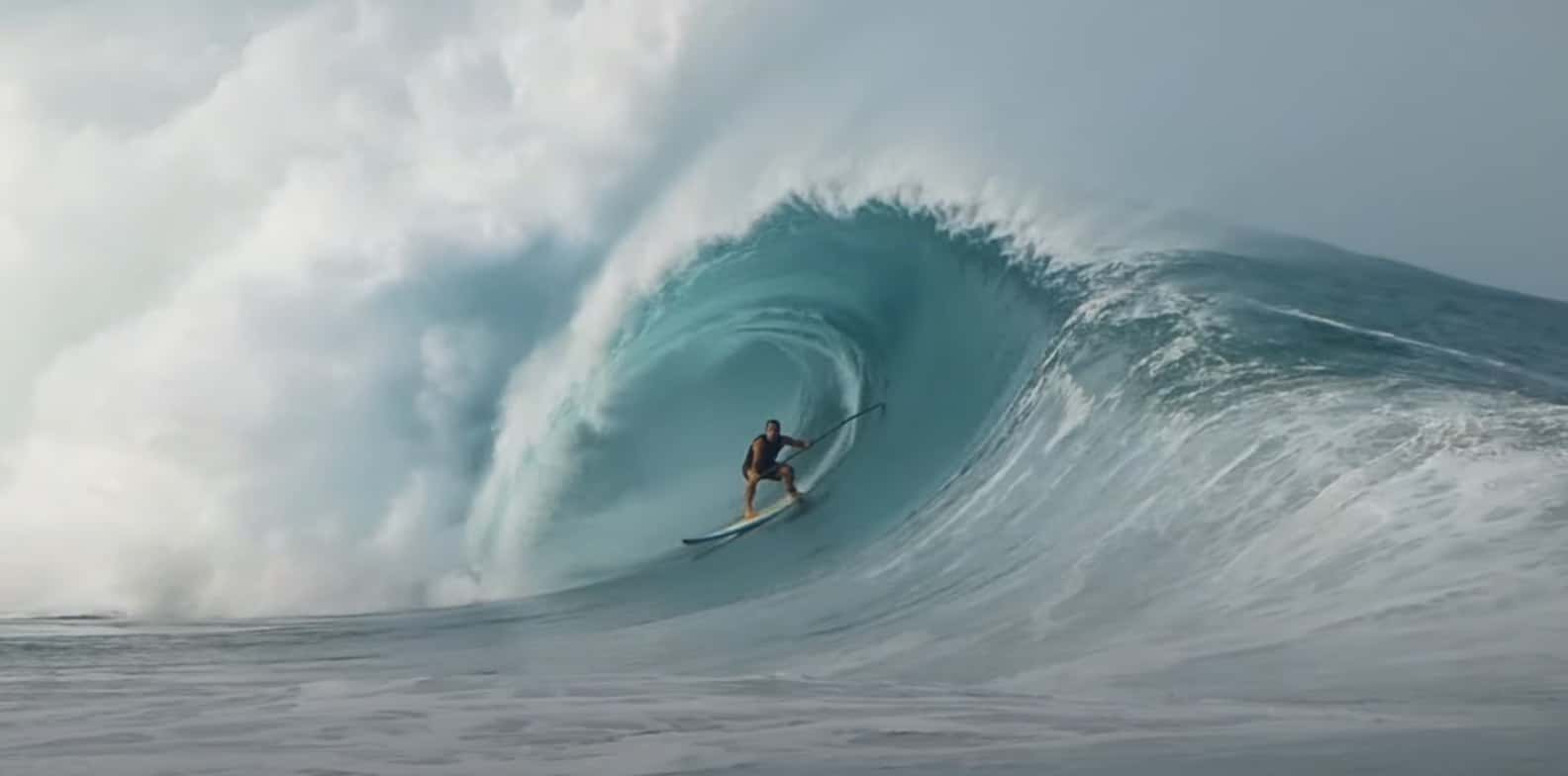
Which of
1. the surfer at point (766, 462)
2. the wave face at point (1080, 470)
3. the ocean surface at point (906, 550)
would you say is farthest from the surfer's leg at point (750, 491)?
the wave face at point (1080, 470)

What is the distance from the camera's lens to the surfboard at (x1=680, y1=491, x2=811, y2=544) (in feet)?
35.6

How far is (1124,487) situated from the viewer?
8898mm

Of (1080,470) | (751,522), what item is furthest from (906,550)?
→ (751,522)

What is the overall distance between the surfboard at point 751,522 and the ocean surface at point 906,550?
0.36ft

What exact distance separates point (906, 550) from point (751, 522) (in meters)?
1.64

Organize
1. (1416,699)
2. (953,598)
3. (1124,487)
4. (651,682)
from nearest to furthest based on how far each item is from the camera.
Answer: (1416,699), (651,682), (953,598), (1124,487)

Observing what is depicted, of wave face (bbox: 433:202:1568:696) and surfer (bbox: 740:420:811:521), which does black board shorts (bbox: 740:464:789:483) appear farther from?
wave face (bbox: 433:202:1568:696)

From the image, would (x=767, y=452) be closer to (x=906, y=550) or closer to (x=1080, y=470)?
(x=906, y=550)

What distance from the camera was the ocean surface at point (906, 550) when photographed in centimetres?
497

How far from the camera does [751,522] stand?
35.8 ft

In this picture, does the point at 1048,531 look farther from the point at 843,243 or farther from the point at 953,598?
the point at 843,243

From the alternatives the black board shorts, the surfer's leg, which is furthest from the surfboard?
the black board shorts

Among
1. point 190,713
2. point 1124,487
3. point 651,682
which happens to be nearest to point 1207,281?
point 1124,487

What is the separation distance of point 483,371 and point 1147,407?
657 cm
